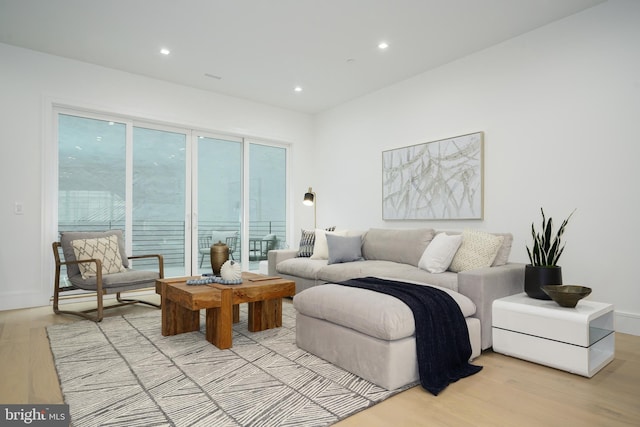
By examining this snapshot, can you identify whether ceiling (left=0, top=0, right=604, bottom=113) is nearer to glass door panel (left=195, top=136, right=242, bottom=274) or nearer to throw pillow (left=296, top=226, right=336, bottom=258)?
Answer: glass door panel (left=195, top=136, right=242, bottom=274)

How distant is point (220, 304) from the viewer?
2.60m

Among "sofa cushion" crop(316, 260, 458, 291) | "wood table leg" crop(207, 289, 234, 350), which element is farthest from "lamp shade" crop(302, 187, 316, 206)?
"wood table leg" crop(207, 289, 234, 350)

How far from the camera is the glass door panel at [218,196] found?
205 inches

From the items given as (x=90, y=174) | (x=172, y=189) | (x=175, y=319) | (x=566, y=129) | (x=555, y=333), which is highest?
(x=566, y=129)

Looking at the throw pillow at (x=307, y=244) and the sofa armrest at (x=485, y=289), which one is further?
the throw pillow at (x=307, y=244)

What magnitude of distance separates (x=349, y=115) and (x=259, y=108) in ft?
4.48

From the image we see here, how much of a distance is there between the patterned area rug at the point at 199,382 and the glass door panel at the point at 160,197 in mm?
1899

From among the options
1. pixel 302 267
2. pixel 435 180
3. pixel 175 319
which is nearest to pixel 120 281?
pixel 175 319

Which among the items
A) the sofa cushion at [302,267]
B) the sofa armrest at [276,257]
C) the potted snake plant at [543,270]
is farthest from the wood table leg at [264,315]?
the potted snake plant at [543,270]

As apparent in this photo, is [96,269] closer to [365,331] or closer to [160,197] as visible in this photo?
[160,197]

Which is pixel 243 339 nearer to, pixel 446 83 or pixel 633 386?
pixel 633 386

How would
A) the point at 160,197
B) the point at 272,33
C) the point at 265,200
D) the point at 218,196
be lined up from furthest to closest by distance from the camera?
the point at 265,200, the point at 218,196, the point at 160,197, the point at 272,33

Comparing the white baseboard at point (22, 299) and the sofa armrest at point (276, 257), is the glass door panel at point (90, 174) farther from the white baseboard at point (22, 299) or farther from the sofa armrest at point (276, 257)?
the sofa armrest at point (276, 257)

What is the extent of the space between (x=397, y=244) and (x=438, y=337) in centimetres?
188
